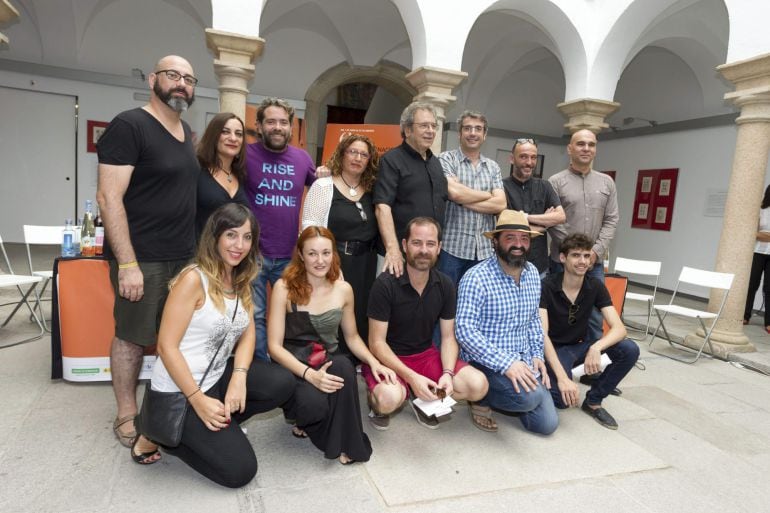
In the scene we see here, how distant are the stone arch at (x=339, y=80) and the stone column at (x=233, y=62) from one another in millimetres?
4597

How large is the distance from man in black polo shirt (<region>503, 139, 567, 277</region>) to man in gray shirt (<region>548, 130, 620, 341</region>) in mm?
289

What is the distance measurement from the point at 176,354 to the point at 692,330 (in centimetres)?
607

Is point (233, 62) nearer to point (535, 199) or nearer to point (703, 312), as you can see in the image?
point (535, 199)

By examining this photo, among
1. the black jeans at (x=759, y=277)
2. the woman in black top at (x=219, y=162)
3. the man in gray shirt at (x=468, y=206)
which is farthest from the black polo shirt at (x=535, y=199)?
the black jeans at (x=759, y=277)

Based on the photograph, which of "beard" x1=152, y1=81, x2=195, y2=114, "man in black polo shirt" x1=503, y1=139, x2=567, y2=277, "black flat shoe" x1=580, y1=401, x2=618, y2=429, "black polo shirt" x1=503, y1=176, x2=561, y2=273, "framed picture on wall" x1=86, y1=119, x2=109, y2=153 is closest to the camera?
"beard" x1=152, y1=81, x2=195, y2=114

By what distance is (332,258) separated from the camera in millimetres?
2551

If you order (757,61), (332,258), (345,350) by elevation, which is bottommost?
(345,350)

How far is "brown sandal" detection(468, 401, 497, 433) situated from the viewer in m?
2.85

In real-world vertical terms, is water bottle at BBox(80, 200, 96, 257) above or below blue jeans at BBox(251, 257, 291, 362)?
above

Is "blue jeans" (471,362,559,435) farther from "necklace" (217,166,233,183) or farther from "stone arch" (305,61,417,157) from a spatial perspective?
"stone arch" (305,61,417,157)

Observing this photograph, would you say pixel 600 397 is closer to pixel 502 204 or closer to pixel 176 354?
pixel 502 204

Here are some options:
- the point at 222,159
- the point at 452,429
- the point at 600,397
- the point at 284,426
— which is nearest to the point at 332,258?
the point at 222,159

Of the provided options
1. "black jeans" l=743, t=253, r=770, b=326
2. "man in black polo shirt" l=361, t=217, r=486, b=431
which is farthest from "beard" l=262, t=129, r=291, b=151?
"black jeans" l=743, t=253, r=770, b=326

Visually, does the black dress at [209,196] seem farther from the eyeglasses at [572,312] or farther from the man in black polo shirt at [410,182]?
the eyeglasses at [572,312]
